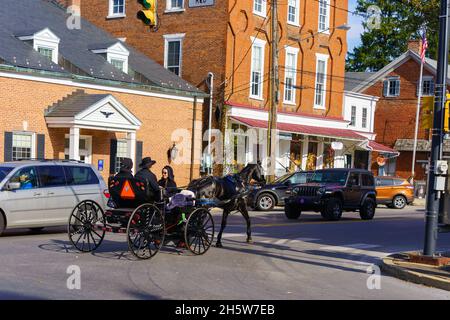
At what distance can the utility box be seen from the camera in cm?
1352

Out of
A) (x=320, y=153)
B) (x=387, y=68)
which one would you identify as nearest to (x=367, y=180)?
(x=320, y=153)

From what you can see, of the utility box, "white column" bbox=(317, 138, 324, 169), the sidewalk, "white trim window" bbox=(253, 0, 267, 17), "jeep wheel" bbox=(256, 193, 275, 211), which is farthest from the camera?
"white column" bbox=(317, 138, 324, 169)

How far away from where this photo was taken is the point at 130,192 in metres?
13.0

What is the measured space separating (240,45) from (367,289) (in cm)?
2718

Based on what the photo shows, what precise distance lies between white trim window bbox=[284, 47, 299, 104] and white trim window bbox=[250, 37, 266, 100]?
233cm

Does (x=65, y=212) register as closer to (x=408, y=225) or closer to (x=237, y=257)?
(x=237, y=257)

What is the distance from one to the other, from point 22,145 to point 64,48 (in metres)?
5.96

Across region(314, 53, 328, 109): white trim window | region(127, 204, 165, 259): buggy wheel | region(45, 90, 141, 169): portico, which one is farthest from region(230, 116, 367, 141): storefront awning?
region(127, 204, 165, 259): buggy wheel

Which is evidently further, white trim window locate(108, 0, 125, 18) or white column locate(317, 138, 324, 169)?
white column locate(317, 138, 324, 169)

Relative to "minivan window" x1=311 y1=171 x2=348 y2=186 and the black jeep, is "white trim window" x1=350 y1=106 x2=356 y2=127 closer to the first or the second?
the black jeep

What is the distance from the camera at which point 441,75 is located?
1330 centimetres

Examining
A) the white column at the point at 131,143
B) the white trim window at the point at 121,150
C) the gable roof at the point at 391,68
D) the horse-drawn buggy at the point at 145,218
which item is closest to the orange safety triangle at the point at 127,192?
the horse-drawn buggy at the point at 145,218

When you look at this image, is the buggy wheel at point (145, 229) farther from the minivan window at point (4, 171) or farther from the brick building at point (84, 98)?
the brick building at point (84, 98)
